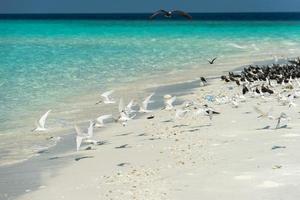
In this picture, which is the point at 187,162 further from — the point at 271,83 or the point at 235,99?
the point at 271,83

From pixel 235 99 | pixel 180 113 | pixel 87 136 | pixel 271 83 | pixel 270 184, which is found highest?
pixel 270 184

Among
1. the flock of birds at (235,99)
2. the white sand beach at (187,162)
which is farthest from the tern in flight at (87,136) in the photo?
the white sand beach at (187,162)

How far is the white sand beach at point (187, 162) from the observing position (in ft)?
23.7

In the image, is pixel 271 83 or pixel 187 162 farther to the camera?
pixel 271 83

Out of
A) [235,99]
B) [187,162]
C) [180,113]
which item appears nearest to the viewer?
[187,162]

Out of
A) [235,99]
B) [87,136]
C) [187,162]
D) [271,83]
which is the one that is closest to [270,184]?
[187,162]

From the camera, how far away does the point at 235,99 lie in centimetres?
1370

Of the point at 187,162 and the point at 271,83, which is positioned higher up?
the point at 187,162

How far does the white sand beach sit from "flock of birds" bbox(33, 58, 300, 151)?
200 mm

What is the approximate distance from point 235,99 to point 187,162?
17.5 ft

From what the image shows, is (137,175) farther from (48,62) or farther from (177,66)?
(48,62)

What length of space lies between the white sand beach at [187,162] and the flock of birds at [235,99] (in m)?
0.20

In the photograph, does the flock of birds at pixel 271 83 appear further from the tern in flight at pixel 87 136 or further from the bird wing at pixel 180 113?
the tern in flight at pixel 87 136

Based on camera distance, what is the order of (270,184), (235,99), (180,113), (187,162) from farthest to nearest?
(235,99), (180,113), (187,162), (270,184)
